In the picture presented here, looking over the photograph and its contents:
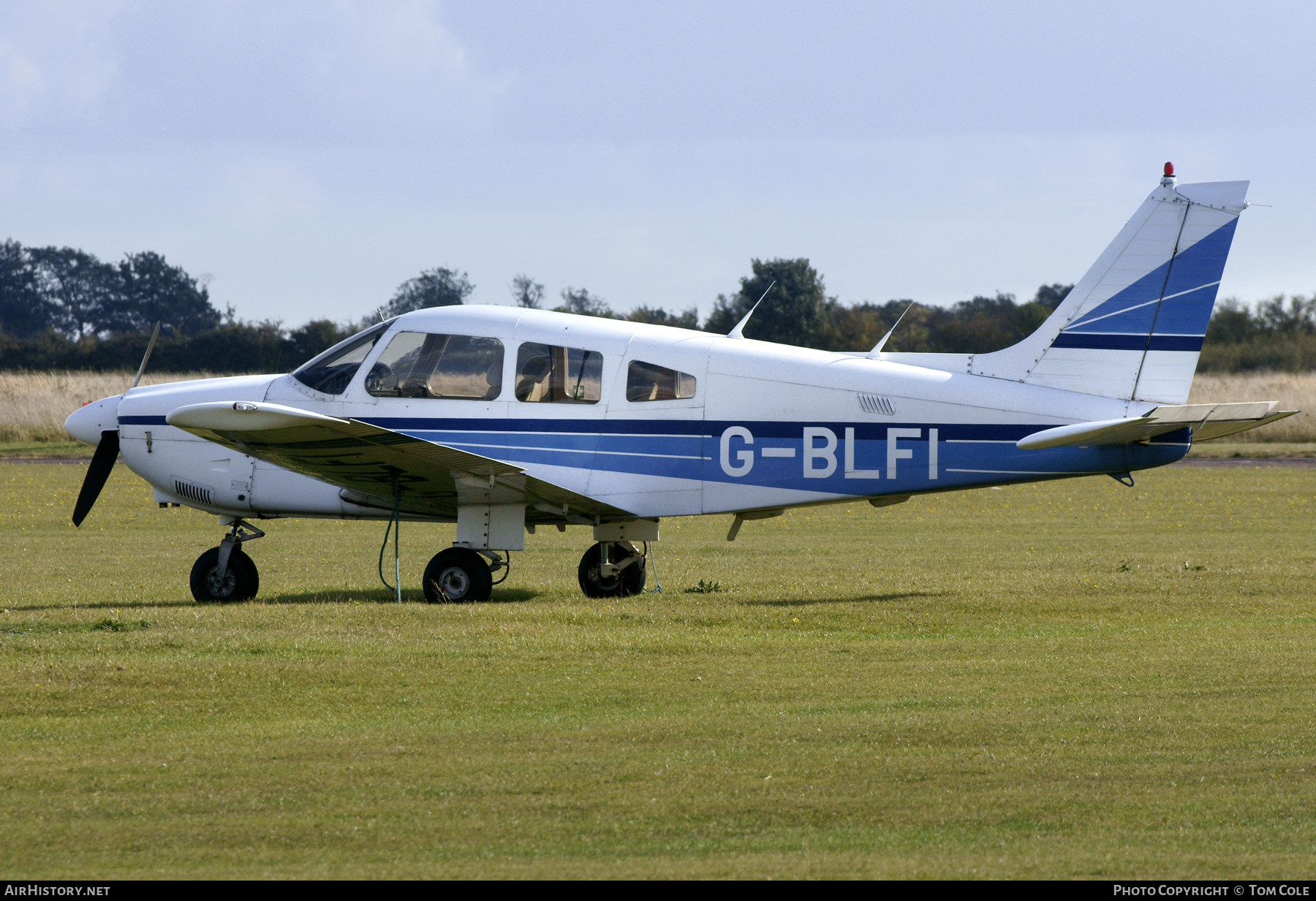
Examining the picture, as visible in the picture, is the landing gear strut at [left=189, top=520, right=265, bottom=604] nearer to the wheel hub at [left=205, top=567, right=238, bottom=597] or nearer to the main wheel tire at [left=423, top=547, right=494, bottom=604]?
the wheel hub at [left=205, top=567, right=238, bottom=597]

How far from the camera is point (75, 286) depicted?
93.9 m

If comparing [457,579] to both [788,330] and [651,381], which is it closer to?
[651,381]

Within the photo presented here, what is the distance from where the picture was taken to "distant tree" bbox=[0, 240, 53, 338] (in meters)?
90.4

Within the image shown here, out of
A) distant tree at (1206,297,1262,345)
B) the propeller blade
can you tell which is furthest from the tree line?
the propeller blade

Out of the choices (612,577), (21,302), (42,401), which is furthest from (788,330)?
(21,302)

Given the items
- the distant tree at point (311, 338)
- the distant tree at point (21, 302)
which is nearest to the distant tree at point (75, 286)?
the distant tree at point (21, 302)

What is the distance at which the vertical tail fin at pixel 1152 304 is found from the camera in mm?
11445

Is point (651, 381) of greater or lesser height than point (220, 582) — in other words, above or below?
above

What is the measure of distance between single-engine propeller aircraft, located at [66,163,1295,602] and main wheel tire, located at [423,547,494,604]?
1 cm

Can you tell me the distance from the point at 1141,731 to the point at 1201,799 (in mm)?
1293

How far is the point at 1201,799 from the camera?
19.1ft

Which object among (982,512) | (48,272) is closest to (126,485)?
(982,512)

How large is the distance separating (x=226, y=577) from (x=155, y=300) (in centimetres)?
8492
